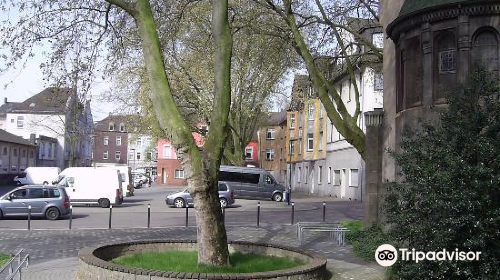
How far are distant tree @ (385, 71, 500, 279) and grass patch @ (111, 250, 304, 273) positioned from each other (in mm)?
2568

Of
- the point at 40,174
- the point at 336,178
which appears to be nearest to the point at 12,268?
the point at 336,178

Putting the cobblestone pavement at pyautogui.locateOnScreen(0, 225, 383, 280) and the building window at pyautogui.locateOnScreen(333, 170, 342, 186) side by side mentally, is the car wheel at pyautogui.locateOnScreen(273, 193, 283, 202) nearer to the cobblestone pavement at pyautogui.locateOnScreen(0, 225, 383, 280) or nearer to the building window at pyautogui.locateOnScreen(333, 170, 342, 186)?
the building window at pyautogui.locateOnScreen(333, 170, 342, 186)

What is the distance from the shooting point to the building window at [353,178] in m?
43.6

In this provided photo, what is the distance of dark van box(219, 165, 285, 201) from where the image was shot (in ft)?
132

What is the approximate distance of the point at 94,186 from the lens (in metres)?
32.0

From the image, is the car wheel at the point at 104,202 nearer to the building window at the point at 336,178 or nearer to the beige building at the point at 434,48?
the beige building at the point at 434,48

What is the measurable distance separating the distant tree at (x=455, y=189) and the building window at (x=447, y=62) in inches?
232

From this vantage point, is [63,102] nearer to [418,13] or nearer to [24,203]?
[418,13]

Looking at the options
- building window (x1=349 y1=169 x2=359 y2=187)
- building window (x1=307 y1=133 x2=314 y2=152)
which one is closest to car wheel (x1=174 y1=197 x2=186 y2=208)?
building window (x1=349 y1=169 x2=359 y2=187)

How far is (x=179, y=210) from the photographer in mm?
30281

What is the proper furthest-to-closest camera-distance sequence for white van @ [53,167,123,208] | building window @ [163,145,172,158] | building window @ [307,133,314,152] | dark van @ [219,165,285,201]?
building window @ [163,145,172,158], building window @ [307,133,314,152], dark van @ [219,165,285,201], white van @ [53,167,123,208]

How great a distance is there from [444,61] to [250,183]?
26.9 m

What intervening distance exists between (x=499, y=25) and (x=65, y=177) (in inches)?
997

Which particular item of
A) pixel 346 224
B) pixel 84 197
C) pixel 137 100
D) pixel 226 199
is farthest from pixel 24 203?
pixel 137 100
